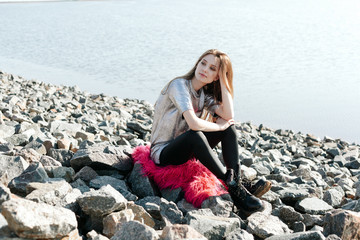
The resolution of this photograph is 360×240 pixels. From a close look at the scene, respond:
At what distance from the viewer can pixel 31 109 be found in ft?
19.7

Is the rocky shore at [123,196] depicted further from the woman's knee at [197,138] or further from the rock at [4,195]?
the woman's knee at [197,138]

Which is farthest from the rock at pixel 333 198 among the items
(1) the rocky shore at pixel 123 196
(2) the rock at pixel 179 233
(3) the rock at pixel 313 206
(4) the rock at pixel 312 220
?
(2) the rock at pixel 179 233

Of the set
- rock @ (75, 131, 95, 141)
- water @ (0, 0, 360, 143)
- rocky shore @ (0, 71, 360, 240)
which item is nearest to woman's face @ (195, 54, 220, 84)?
rocky shore @ (0, 71, 360, 240)

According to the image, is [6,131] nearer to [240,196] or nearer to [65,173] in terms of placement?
[65,173]

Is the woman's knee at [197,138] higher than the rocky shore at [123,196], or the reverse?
the woman's knee at [197,138]

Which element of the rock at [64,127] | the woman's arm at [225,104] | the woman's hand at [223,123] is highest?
the woman's arm at [225,104]

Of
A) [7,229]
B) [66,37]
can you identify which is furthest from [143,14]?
[7,229]

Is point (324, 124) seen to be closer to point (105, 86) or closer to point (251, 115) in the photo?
point (251, 115)

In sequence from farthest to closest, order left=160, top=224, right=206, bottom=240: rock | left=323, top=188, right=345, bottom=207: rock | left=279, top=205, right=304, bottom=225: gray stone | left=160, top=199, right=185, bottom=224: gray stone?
1. left=323, top=188, right=345, bottom=207: rock
2. left=279, top=205, right=304, bottom=225: gray stone
3. left=160, top=199, right=185, bottom=224: gray stone
4. left=160, top=224, right=206, bottom=240: rock

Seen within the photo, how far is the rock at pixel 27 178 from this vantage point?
276 cm

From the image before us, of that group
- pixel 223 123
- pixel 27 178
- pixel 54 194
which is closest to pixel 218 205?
pixel 223 123

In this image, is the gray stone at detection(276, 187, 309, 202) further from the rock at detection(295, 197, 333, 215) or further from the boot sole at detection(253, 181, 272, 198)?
the boot sole at detection(253, 181, 272, 198)

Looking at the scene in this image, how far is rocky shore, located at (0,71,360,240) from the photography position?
212 cm

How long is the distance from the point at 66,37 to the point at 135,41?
3.99 meters
